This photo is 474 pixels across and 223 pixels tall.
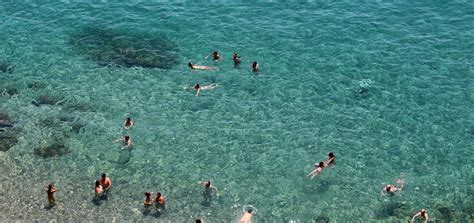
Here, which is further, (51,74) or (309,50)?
(309,50)

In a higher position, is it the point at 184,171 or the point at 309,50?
the point at 309,50

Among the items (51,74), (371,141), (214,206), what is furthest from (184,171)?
(51,74)

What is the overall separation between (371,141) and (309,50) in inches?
488

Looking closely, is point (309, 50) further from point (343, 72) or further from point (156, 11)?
point (156, 11)

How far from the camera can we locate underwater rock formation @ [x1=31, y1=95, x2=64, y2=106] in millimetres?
38188

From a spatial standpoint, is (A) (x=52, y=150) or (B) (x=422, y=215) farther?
(A) (x=52, y=150)

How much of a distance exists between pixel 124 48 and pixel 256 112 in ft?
47.8

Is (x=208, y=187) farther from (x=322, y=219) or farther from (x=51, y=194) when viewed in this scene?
(x=51, y=194)

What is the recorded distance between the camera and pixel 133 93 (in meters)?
39.4

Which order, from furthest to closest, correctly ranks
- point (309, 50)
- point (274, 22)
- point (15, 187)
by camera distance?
point (274, 22)
point (309, 50)
point (15, 187)

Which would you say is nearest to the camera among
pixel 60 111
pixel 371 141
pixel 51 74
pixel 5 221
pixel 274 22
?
pixel 5 221

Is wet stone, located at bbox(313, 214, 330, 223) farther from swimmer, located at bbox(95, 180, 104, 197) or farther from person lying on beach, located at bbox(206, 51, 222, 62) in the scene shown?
person lying on beach, located at bbox(206, 51, 222, 62)

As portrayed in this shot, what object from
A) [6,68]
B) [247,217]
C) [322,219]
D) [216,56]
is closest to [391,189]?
[322,219]

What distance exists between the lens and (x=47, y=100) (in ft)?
126
